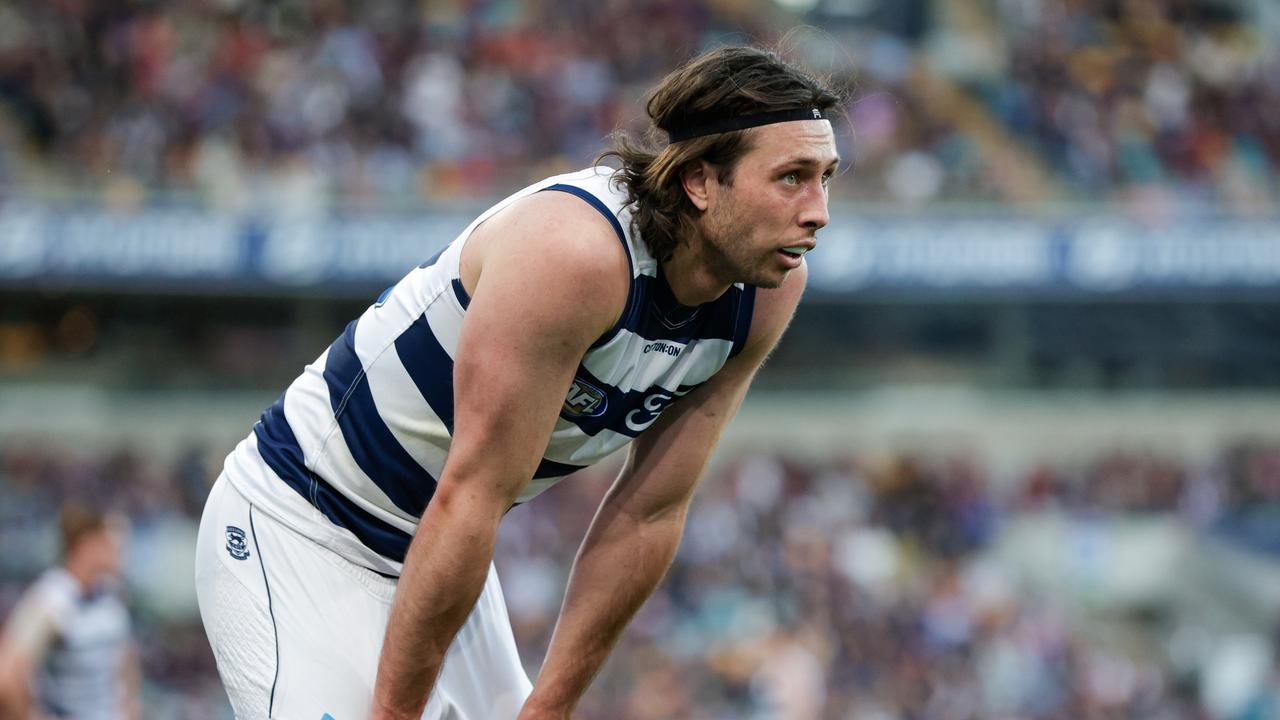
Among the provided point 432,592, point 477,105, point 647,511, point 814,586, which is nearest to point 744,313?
point 647,511

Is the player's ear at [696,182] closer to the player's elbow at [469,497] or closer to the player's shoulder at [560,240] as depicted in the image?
the player's shoulder at [560,240]

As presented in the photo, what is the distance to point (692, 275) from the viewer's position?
315 cm

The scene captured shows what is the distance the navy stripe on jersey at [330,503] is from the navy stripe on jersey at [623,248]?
0.67 metres

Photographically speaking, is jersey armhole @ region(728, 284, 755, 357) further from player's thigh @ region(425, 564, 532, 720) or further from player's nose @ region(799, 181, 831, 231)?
player's thigh @ region(425, 564, 532, 720)

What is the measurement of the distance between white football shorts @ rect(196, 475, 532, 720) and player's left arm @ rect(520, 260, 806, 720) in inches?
6.9

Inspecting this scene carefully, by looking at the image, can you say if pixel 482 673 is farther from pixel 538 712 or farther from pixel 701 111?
pixel 701 111

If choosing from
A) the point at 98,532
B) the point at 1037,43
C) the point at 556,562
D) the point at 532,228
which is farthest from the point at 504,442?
the point at 1037,43

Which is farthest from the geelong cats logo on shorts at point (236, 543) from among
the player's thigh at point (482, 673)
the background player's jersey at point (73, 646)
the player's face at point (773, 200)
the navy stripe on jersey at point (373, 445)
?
the background player's jersey at point (73, 646)

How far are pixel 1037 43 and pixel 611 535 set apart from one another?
1761 cm

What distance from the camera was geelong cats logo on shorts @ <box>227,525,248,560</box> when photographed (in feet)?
11.1

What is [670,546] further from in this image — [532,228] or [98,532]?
[98,532]

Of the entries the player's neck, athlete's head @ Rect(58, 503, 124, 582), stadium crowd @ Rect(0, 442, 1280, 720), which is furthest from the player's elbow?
stadium crowd @ Rect(0, 442, 1280, 720)

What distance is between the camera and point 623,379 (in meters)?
3.17

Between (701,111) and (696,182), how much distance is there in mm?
144
